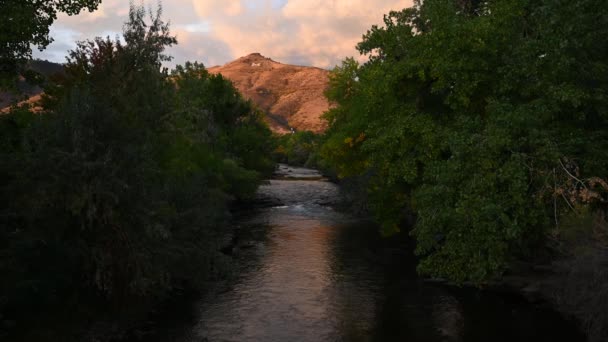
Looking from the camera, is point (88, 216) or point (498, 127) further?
point (498, 127)

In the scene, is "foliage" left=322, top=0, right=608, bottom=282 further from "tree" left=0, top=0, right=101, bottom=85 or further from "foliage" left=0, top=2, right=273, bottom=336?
"tree" left=0, top=0, right=101, bottom=85

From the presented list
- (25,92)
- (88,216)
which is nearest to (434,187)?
(88,216)

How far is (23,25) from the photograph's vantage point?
15172 mm

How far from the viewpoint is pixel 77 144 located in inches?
636

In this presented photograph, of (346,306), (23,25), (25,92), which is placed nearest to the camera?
(23,25)

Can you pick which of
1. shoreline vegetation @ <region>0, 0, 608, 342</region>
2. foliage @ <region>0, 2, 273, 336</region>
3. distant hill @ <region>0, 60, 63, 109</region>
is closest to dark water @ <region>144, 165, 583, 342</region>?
shoreline vegetation @ <region>0, 0, 608, 342</region>

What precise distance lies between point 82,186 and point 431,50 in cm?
1456

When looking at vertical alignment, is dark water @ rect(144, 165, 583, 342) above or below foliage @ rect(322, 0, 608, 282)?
below

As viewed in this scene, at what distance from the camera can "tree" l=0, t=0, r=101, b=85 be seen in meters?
15.0

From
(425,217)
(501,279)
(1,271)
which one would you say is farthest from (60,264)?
(501,279)

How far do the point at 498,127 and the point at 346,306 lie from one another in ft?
30.0

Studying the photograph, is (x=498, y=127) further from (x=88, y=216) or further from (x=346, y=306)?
(x=88, y=216)

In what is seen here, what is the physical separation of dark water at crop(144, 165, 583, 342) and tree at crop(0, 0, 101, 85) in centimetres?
1050

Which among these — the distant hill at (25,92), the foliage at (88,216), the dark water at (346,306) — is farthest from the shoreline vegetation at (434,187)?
the dark water at (346,306)
